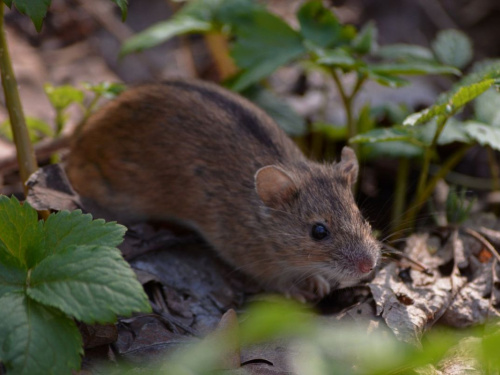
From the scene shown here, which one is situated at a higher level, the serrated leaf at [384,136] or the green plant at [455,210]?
the serrated leaf at [384,136]

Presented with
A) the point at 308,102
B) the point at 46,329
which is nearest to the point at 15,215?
the point at 46,329

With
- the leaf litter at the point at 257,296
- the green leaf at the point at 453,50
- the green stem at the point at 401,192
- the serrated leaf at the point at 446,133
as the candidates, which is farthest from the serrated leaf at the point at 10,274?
the green leaf at the point at 453,50

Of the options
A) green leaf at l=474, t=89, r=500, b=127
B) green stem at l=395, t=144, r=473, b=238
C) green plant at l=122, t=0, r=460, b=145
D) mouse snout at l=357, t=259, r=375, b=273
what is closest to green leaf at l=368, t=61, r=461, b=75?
green plant at l=122, t=0, r=460, b=145

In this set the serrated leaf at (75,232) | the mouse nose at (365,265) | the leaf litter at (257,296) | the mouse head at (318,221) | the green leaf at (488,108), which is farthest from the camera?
the green leaf at (488,108)

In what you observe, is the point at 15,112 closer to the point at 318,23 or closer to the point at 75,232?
the point at 75,232

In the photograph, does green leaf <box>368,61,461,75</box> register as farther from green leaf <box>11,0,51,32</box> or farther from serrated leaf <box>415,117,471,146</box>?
green leaf <box>11,0,51,32</box>

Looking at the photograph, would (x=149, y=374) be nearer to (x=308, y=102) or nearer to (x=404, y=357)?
(x=404, y=357)

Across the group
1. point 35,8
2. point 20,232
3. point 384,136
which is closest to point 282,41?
point 384,136

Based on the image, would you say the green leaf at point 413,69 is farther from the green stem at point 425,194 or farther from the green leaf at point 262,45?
the green leaf at point 262,45
